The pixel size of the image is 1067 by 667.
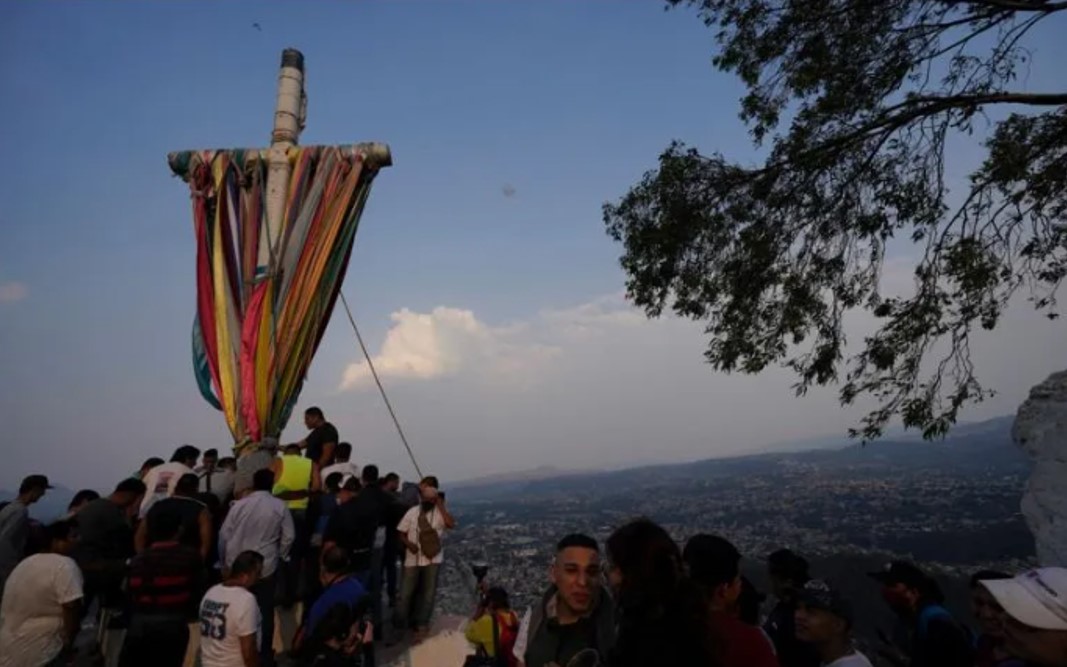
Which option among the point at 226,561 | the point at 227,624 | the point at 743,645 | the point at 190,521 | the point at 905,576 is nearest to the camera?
the point at 743,645

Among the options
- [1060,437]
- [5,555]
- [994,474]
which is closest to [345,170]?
[5,555]

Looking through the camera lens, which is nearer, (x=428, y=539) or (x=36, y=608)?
(x=36, y=608)

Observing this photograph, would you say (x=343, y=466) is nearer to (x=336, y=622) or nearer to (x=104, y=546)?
(x=104, y=546)

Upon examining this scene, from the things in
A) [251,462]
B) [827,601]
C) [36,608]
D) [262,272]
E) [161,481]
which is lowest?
[827,601]

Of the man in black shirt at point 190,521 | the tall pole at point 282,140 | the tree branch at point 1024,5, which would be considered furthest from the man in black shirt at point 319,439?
the tree branch at point 1024,5

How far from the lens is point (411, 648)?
6.55m

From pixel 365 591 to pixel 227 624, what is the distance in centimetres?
107

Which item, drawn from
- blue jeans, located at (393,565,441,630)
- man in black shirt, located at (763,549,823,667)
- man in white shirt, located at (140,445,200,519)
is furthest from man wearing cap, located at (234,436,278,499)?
man in black shirt, located at (763,549,823,667)

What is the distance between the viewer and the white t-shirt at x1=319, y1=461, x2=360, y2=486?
7438 mm

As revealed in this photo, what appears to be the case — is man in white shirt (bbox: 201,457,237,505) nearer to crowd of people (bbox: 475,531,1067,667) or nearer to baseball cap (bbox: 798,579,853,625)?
crowd of people (bbox: 475,531,1067,667)

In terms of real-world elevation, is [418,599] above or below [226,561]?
below

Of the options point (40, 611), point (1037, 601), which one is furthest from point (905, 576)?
point (40, 611)

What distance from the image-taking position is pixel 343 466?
25.1 ft

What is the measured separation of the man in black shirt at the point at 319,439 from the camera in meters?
7.79
